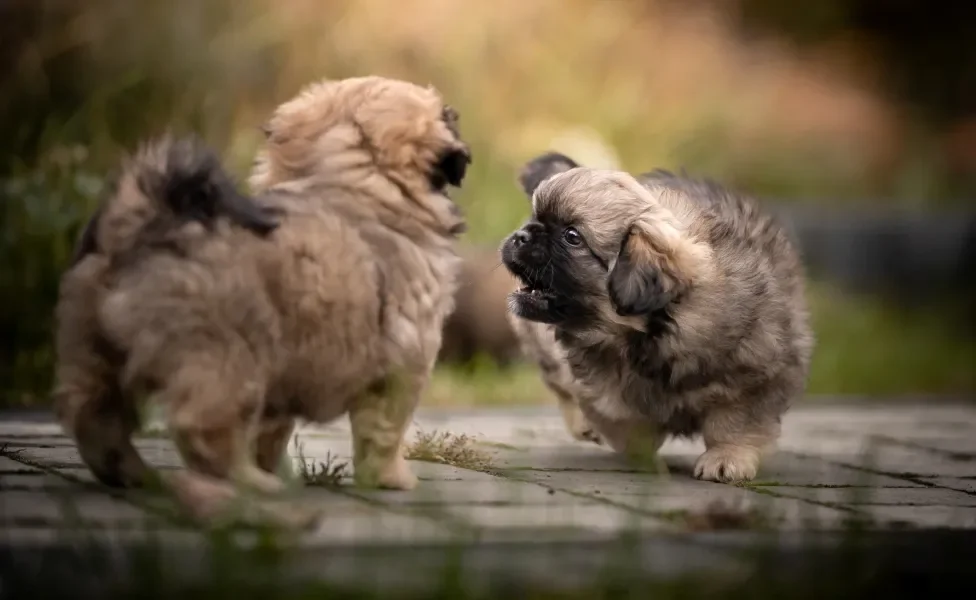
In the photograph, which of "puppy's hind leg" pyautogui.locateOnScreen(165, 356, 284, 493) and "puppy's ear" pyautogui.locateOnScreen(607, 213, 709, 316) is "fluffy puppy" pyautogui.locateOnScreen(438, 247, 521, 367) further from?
"puppy's hind leg" pyautogui.locateOnScreen(165, 356, 284, 493)

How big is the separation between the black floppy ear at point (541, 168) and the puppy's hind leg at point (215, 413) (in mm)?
1750

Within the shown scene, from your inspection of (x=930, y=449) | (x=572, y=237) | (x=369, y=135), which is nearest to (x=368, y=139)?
(x=369, y=135)

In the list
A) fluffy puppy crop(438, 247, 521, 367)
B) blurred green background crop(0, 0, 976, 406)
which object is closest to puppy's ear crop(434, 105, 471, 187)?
blurred green background crop(0, 0, 976, 406)

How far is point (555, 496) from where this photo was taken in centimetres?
346

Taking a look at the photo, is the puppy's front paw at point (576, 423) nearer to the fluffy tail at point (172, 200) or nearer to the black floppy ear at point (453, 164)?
the black floppy ear at point (453, 164)

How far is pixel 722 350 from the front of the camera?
388cm

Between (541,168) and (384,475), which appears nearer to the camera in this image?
(384,475)

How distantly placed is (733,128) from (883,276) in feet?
5.22

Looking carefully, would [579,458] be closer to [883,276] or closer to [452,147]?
[452,147]

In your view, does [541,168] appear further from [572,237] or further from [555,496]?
[555,496]

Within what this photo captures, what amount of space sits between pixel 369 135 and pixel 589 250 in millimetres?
756

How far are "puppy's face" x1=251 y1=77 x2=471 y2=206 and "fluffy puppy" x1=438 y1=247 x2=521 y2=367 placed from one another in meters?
3.33

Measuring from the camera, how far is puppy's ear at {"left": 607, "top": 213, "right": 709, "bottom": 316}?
12.1ft

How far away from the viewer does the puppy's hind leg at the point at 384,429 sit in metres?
3.37
